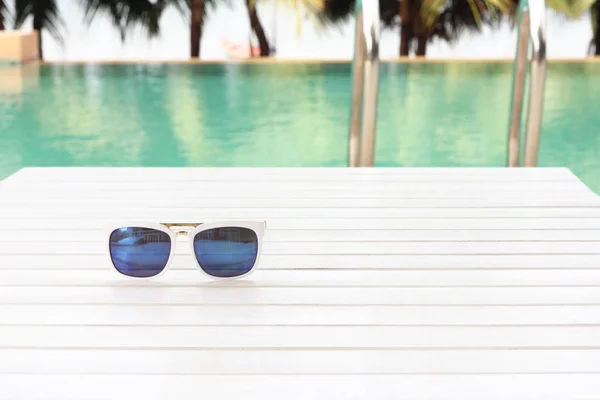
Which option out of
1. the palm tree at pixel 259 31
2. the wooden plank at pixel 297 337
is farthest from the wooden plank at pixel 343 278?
the palm tree at pixel 259 31

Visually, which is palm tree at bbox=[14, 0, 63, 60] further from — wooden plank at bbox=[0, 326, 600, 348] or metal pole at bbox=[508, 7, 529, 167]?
wooden plank at bbox=[0, 326, 600, 348]

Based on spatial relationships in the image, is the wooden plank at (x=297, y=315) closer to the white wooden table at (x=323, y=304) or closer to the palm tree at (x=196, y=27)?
the white wooden table at (x=323, y=304)

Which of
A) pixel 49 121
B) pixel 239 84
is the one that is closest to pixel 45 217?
pixel 49 121

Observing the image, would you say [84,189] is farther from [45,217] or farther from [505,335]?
[505,335]

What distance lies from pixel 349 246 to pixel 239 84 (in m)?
4.76

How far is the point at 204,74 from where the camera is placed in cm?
655

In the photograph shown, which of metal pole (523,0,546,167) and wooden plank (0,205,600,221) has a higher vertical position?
metal pole (523,0,546,167)

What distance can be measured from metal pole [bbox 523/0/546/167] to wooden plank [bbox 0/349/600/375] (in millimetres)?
1144

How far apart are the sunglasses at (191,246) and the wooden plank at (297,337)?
116mm

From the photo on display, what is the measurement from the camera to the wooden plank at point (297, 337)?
700 mm

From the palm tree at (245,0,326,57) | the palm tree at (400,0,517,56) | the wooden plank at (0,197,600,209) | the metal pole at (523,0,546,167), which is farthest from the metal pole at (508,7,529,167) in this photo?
the palm tree at (400,0,517,56)

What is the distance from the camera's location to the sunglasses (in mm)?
837

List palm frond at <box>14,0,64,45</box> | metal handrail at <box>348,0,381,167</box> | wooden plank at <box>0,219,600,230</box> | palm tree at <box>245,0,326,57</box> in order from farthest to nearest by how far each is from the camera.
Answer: palm frond at <box>14,0,64,45</box> → palm tree at <box>245,0,326,57</box> → metal handrail at <box>348,0,381,167</box> → wooden plank at <box>0,219,600,230</box>

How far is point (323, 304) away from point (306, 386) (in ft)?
0.56
